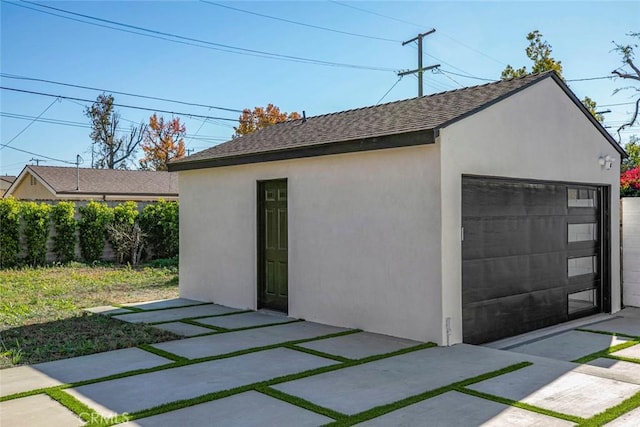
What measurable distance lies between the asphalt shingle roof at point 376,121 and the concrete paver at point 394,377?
2.52 m

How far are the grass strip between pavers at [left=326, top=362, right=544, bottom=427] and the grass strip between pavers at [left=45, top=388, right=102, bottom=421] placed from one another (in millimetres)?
1751

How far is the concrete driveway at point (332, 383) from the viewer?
3855mm

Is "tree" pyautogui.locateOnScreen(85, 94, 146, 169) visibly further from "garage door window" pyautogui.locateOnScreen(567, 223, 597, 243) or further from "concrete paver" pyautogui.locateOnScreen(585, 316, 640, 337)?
"concrete paver" pyautogui.locateOnScreen(585, 316, 640, 337)

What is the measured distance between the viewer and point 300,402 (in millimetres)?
4152

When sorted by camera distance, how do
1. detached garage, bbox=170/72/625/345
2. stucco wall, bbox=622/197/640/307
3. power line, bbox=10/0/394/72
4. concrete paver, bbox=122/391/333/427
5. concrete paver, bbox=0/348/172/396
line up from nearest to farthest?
concrete paver, bbox=122/391/333/427
concrete paver, bbox=0/348/172/396
detached garage, bbox=170/72/625/345
stucco wall, bbox=622/197/640/307
power line, bbox=10/0/394/72

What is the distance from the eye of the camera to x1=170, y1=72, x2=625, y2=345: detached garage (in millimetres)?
6191

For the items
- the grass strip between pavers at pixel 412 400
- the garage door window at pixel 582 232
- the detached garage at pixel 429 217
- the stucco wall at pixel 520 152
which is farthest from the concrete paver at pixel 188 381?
the garage door window at pixel 582 232

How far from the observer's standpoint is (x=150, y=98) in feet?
63.9

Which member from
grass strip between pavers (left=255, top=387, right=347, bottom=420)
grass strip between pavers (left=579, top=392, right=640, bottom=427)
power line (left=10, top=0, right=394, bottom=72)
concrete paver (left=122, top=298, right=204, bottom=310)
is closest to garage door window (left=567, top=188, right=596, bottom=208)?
grass strip between pavers (left=579, top=392, right=640, bottom=427)

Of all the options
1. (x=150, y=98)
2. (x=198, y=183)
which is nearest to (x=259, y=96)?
(x=150, y=98)

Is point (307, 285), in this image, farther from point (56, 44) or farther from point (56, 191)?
point (56, 191)

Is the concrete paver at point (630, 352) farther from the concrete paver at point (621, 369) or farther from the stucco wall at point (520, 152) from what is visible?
the stucco wall at point (520, 152)

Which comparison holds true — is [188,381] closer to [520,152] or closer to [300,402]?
[300,402]

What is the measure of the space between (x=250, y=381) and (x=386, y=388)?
1.21 meters
